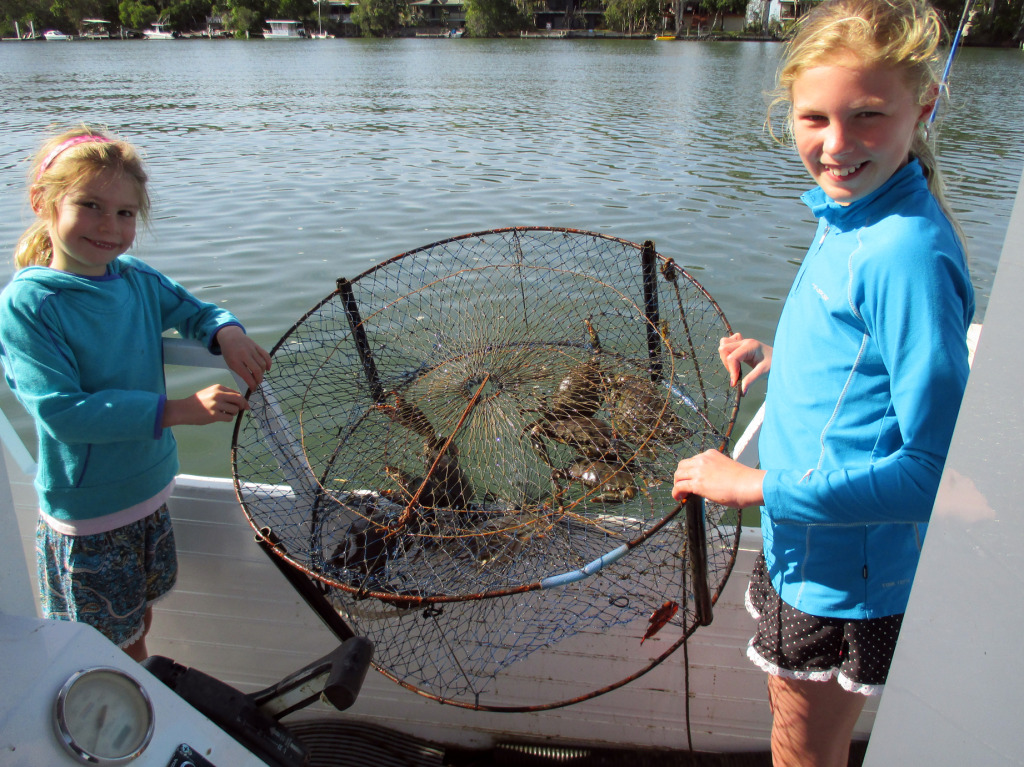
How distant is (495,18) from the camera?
86750 millimetres

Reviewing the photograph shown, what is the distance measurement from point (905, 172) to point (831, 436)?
0.53m

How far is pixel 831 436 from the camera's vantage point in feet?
4.76

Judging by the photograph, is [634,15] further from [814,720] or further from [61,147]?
[814,720]

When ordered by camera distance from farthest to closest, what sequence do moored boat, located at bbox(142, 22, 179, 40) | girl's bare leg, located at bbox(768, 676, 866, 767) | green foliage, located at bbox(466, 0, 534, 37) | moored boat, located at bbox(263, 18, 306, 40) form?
1. moored boat, located at bbox(263, 18, 306, 40)
2. moored boat, located at bbox(142, 22, 179, 40)
3. green foliage, located at bbox(466, 0, 534, 37)
4. girl's bare leg, located at bbox(768, 676, 866, 767)

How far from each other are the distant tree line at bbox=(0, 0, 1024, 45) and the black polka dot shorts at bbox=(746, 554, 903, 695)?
3735 inches

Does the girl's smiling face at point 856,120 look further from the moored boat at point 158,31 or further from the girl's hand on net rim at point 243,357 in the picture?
the moored boat at point 158,31

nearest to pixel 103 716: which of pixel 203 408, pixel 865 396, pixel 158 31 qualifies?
pixel 203 408

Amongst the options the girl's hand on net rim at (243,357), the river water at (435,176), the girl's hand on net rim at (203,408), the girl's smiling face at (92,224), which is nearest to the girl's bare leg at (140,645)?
the girl's hand on net rim at (203,408)

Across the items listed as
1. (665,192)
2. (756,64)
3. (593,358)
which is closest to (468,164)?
(665,192)

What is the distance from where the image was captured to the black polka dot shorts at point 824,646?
1503 mm

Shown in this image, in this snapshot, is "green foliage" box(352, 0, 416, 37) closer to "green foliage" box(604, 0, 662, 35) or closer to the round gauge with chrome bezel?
"green foliage" box(604, 0, 662, 35)

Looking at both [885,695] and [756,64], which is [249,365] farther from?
[756,64]

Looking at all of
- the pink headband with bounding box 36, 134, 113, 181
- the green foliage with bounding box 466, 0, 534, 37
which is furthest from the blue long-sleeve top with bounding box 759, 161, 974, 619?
the green foliage with bounding box 466, 0, 534, 37

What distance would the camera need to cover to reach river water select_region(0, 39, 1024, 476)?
779 cm
